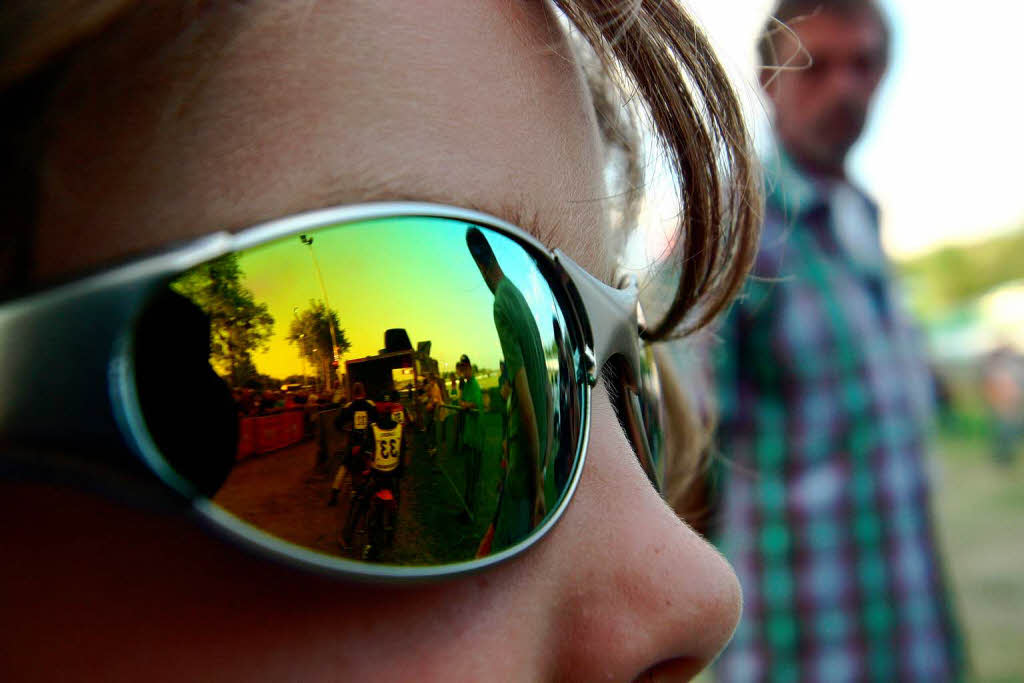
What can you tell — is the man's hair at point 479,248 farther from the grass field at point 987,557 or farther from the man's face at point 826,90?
the grass field at point 987,557

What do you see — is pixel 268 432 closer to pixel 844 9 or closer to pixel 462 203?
pixel 462 203

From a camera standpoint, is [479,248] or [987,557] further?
[987,557]

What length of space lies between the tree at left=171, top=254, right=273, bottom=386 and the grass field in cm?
269

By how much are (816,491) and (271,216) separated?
2.12 metres

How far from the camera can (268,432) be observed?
2.06 ft

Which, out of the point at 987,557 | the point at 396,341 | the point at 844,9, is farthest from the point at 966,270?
the point at 396,341

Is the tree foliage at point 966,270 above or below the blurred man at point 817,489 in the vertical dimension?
above

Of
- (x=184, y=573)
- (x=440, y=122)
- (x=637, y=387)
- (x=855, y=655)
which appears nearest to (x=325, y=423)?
(x=184, y=573)

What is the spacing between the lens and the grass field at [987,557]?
14.9ft

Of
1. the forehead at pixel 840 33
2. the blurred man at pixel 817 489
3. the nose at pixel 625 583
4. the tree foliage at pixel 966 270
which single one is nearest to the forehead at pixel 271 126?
the nose at pixel 625 583

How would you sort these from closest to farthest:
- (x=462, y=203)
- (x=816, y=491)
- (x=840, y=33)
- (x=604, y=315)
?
(x=462, y=203), (x=604, y=315), (x=816, y=491), (x=840, y=33)

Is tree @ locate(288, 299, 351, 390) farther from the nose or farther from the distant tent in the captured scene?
the nose

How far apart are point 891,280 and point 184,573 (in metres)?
2.72

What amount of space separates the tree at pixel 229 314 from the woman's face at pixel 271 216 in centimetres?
4
